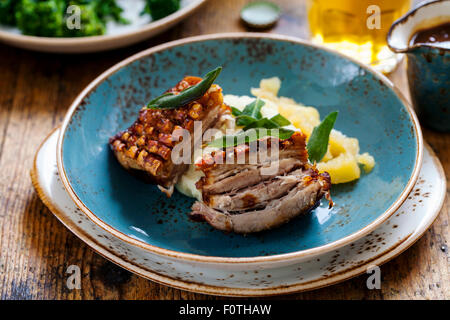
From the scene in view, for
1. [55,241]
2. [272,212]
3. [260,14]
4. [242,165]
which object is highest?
[242,165]

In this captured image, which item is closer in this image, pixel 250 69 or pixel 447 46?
pixel 447 46

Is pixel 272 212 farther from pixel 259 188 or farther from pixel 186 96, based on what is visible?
pixel 186 96

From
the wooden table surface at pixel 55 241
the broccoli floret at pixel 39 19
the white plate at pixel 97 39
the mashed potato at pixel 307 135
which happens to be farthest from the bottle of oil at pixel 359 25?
the broccoli floret at pixel 39 19

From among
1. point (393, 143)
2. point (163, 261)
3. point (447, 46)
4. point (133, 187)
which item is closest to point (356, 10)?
point (447, 46)

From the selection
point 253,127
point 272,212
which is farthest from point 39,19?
point 272,212

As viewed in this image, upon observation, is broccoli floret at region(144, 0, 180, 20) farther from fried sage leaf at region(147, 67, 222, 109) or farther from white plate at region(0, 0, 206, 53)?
fried sage leaf at region(147, 67, 222, 109)

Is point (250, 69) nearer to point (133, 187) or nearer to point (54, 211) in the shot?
point (133, 187)

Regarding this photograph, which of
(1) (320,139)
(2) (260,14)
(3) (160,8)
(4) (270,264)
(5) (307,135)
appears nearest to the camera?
(4) (270,264)
